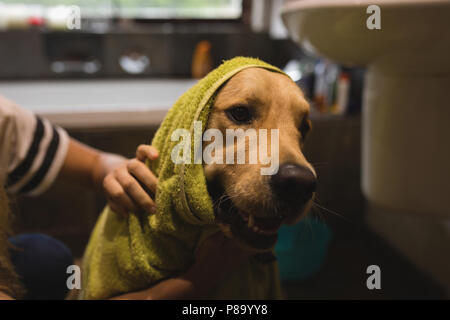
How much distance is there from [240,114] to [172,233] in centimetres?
22

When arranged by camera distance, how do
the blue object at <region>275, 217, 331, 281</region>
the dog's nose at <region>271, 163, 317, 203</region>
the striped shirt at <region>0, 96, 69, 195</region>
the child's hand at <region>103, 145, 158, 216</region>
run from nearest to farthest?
1. the dog's nose at <region>271, 163, 317, 203</region>
2. the child's hand at <region>103, 145, 158, 216</region>
3. the striped shirt at <region>0, 96, 69, 195</region>
4. the blue object at <region>275, 217, 331, 281</region>

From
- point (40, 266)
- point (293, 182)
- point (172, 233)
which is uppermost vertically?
point (293, 182)

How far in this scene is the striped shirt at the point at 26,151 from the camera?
73 centimetres

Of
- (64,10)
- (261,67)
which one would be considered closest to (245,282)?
(261,67)

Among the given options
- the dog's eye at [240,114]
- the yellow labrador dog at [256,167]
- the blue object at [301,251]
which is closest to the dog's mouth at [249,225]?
the yellow labrador dog at [256,167]

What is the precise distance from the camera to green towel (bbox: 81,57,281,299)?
539 millimetres

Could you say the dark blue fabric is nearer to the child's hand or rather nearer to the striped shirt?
the striped shirt

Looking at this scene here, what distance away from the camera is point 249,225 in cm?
54

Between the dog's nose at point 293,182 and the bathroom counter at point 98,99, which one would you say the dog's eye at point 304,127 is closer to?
the dog's nose at point 293,182

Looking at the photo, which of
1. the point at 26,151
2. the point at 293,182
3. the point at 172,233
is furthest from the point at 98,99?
the point at 293,182

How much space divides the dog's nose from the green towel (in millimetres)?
109

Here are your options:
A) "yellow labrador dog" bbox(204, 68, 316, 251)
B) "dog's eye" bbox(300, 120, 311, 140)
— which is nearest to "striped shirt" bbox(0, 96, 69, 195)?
"yellow labrador dog" bbox(204, 68, 316, 251)

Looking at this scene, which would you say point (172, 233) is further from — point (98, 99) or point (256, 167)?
point (98, 99)

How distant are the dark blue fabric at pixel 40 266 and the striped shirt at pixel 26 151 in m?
0.12
